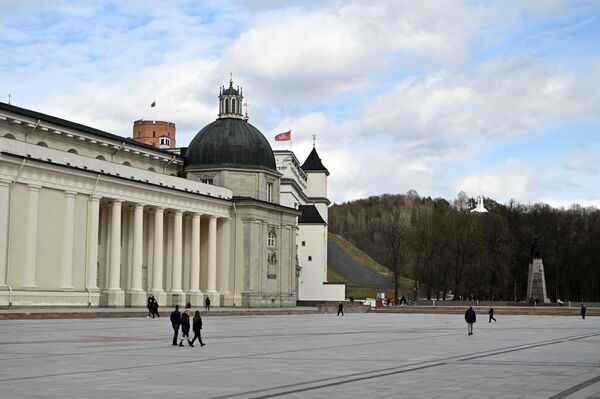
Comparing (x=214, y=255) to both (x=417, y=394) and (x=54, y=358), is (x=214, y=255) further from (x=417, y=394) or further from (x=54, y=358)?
(x=417, y=394)

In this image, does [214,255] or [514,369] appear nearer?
[514,369]

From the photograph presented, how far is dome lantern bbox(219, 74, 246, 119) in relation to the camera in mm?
99125

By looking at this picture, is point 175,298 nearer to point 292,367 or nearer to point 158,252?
point 158,252

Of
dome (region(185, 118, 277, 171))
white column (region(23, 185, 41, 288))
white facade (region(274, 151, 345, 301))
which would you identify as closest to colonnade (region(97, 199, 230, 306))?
white column (region(23, 185, 41, 288))

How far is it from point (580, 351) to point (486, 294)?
341 ft

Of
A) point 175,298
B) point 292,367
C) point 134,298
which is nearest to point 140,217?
point 134,298

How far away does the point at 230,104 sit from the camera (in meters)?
99.2

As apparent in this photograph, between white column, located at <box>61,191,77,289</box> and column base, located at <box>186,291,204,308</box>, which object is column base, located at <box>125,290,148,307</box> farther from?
column base, located at <box>186,291,204,308</box>

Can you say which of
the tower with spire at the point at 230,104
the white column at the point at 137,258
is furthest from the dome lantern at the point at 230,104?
the white column at the point at 137,258

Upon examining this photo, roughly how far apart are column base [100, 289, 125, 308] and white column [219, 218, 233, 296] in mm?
20000

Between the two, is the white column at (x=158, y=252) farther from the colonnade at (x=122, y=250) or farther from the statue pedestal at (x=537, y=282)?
the statue pedestal at (x=537, y=282)

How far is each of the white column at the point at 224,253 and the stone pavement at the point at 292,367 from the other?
176ft

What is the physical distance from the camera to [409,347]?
104 feet

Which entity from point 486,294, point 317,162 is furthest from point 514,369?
point 317,162
